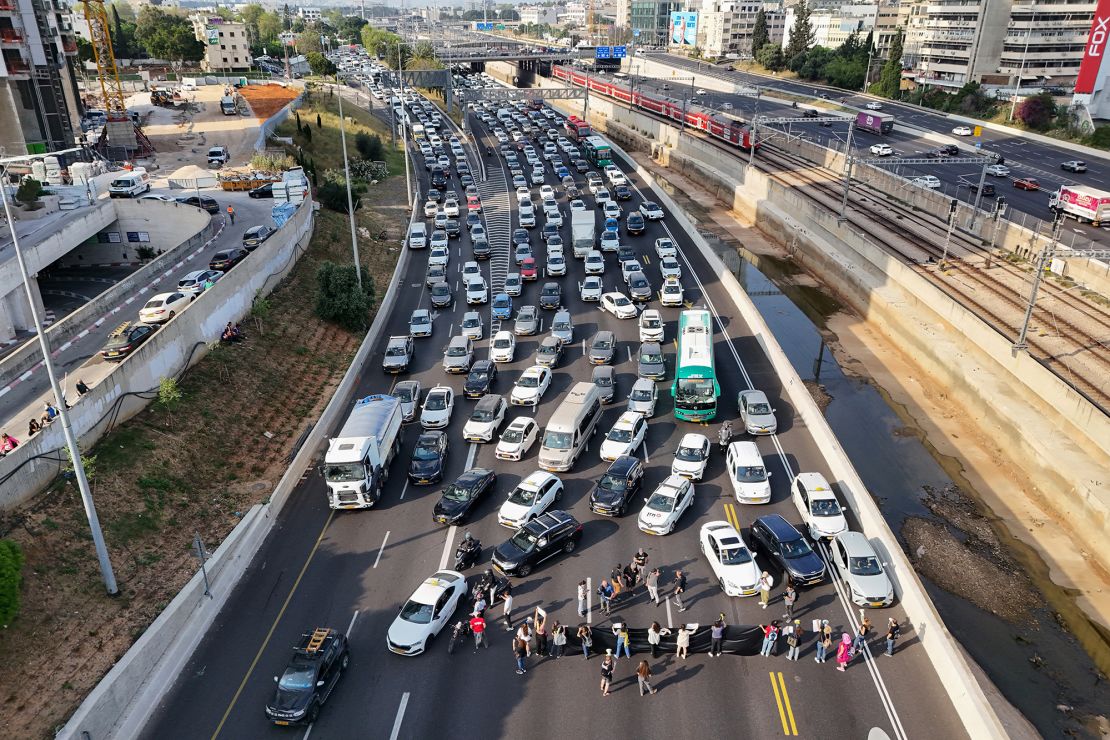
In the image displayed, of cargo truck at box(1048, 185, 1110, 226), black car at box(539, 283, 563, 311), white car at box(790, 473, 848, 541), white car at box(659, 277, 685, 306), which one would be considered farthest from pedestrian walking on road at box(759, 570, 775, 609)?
cargo truck at box(1048, 185, 1110, 226)

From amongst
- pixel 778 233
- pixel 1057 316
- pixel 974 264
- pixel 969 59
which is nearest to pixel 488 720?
pixel 1057 316

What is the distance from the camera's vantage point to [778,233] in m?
73.8

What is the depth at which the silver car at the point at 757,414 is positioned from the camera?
33.7 metres

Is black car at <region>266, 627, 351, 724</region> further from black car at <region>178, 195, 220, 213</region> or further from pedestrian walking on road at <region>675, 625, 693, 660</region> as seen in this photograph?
black car at <region>178, 195, 220, 213</region>

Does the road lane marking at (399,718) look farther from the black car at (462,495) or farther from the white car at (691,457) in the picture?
the white car at (691,457)

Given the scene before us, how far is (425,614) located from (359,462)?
799cm

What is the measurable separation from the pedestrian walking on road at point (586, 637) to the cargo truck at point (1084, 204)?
5493cm

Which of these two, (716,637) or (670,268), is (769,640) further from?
(670,268)

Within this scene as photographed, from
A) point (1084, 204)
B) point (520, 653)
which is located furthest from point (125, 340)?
point (1084, 204)

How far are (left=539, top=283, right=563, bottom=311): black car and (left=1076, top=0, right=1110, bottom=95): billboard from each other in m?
75.8

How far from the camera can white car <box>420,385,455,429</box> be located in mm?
34875

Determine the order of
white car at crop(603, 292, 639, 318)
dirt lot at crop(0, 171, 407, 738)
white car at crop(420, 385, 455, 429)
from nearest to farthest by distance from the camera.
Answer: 1. dirt lot at crop(0, 171, 407, 738)
2. white car at crop(420, 385, 455, 429)
3. white car at crop(603, 292, 639, 318)

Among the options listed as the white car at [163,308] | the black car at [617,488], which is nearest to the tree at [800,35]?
the white car at [163,308]

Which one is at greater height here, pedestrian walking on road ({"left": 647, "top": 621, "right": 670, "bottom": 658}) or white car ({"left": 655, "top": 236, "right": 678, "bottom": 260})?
white car ({"left": 655, "top": 236, "right": 678, "bottom": 260})
